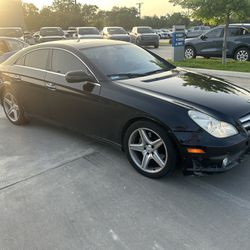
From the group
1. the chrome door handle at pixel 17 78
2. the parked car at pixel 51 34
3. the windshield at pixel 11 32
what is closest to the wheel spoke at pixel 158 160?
the chrome door handle at pixel 17 78

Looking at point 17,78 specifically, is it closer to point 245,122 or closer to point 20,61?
point 20,61

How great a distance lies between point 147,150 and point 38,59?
2.54 meters

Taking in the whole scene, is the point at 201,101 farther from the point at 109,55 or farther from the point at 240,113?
the point at 109,55

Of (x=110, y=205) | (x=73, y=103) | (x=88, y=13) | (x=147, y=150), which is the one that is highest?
(x=88, y=13)

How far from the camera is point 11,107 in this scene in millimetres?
5910

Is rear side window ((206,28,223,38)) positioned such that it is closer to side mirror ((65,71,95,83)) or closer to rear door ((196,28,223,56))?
rear door ((196,28,223,56))

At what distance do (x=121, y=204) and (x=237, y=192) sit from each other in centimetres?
124

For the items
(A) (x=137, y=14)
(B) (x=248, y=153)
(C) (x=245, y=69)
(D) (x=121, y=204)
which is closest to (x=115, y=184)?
(D) (x=121, y=204)

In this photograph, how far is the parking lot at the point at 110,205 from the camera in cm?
279

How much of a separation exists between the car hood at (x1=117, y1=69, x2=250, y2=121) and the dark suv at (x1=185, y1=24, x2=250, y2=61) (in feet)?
31.2

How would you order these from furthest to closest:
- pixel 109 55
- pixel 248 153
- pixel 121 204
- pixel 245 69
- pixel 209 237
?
pixel 245 69
pixel 109 55
pixel 248 153
pixel 121 204
pixel 209 237

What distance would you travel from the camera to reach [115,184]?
12.1 ft

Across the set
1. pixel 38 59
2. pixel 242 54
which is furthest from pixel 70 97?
pixel 242 54

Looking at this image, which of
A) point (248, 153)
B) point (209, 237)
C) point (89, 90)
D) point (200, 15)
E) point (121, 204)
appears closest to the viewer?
point (209, 237)
